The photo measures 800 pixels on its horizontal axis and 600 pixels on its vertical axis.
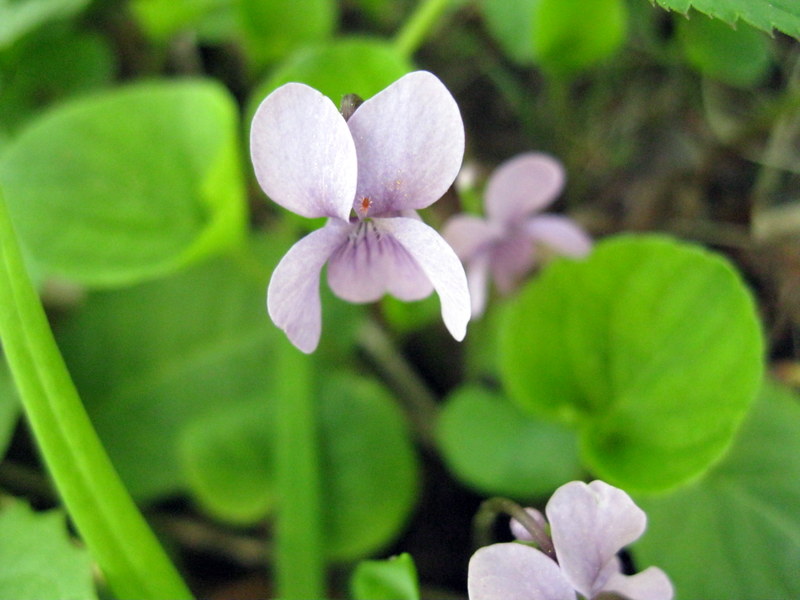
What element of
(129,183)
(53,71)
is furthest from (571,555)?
(53,71)

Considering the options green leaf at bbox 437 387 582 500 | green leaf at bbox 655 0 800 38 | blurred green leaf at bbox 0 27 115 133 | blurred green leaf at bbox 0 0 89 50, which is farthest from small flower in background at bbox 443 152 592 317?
blurred green leaf at bbox 0 27 115 133

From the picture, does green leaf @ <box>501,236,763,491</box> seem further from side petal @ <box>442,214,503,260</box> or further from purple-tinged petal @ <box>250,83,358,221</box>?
purple-tinged petal @ <box>250,83,358,221</box>

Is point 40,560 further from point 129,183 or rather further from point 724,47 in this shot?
point 724,47

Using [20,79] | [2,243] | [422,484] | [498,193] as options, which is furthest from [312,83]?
[20,79]

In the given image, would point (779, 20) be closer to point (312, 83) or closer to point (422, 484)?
point (312, 83)

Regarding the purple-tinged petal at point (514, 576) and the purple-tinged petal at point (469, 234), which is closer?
the purple-tinged petal at point (514, 576)

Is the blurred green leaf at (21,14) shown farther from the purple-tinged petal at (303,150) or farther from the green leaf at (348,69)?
the purple-tinged petal at (303,150)

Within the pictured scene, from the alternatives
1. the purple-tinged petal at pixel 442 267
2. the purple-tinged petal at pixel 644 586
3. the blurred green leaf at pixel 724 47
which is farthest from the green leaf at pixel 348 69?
the purple-tinged petal at pixel 644 586
